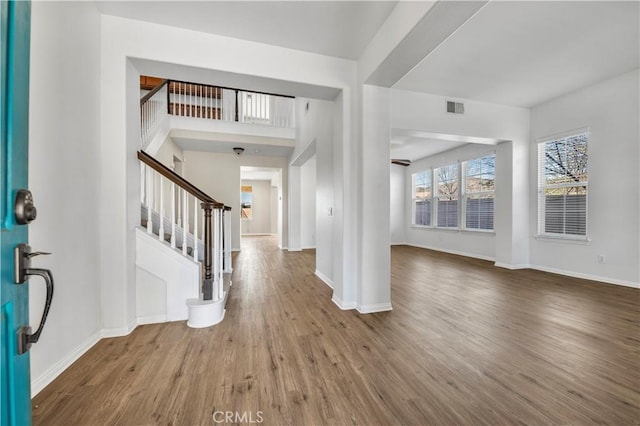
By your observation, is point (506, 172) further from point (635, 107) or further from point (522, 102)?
point (635, 107)

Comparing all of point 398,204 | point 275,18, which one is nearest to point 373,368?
point 275,18

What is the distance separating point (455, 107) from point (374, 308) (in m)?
3.68

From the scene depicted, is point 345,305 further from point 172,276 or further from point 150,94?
point 150,94

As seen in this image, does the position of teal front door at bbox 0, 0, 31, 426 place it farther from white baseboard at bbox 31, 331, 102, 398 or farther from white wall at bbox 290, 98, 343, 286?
white wall at bbox 290, 98, 343, 286

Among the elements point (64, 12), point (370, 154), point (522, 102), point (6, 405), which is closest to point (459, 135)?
point (522, 102)

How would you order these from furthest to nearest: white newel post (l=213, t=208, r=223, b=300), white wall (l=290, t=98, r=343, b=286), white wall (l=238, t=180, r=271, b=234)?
white wall (l=238, t=180, r=271, b=234)
white wall (l=290, t=98, r=343, b=286)
white newel post (l=213, t=208, r=223, b=300)

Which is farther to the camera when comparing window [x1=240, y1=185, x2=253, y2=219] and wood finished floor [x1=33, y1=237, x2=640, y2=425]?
window [x1=240, y1=185, x2=253, y2=219]

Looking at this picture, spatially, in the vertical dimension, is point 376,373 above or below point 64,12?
below

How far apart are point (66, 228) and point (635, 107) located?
6.56 m

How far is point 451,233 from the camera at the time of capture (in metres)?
6.89

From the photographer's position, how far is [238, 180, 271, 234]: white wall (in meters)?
11.6

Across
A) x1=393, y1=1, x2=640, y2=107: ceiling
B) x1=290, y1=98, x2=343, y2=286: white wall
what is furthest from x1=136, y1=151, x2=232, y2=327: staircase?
x1=393, y1=1, x2=640, y2=107: ceiling

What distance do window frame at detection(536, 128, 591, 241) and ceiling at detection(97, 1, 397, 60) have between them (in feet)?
13.6

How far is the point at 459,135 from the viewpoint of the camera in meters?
4.39
